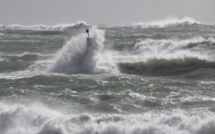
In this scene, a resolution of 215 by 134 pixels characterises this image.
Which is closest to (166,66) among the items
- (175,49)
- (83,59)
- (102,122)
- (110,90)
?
(83,59)

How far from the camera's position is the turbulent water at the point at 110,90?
1488cm

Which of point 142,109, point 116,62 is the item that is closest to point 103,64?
point 116,62

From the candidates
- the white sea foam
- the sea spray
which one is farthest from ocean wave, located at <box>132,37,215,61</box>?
the sea spray

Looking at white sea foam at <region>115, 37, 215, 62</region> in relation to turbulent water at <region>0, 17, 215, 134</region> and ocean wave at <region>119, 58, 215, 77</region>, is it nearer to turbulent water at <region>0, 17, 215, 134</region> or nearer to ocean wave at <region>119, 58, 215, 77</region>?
turbulent water at <region>0, 17, 215, 134</region>

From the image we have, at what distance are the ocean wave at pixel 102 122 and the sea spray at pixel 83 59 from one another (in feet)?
33.6

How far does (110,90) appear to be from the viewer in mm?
20422

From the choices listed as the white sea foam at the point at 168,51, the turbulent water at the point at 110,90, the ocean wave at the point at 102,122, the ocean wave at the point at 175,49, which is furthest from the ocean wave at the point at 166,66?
the ocean wave at the point at 102,122

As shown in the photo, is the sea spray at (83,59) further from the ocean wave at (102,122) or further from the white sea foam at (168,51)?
the ocean wave at (102,122)

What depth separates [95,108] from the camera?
56.9ft

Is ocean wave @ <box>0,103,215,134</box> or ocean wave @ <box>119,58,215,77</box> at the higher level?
ocean wave @ <box>119,58,215,77</box>

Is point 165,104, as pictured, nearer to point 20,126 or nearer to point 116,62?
point 20,126

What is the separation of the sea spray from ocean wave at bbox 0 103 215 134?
10229mm

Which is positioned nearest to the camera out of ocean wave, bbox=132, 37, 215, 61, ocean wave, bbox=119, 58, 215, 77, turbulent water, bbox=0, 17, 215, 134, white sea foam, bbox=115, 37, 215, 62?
turbulent water, bbox=0, 17, 215, 134

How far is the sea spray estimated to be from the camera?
2681cm
